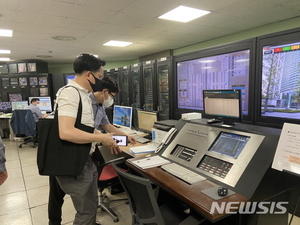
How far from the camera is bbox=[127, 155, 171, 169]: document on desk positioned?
64.3 inches

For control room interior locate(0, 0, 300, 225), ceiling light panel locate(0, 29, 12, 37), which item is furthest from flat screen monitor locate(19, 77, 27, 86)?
ceiling light panel locate(0, 29, 12, 37)

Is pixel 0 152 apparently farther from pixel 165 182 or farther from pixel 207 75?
pixel 207 75

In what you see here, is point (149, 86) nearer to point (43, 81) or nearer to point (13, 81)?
point (43, 81)

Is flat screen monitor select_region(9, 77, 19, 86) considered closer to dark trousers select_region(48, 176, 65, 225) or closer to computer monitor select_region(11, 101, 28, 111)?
computer monitor select_region(11, 101, 28, 111)

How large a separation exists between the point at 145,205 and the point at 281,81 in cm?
138

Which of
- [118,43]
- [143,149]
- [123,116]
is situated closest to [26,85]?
[118,43]

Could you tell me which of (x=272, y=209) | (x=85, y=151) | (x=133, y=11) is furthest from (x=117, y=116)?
(x=272, y=209)

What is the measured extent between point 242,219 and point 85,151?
1.05 metres

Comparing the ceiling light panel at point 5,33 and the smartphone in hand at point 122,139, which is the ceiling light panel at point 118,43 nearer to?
the ceiling light panel at point 5,33

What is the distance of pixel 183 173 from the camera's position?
1452mm

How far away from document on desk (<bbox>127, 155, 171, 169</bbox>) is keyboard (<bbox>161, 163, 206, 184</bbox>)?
86mm

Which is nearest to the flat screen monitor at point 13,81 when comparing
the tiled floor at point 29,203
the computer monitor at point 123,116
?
the tiled floor at point 29,203

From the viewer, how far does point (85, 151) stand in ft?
4.59

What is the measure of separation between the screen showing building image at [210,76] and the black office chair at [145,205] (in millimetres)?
1125
